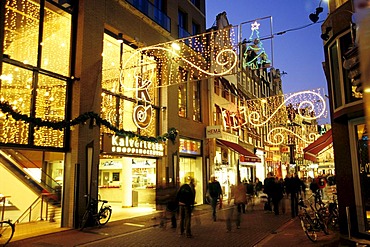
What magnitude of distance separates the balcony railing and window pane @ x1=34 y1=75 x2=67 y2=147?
573 centimetres

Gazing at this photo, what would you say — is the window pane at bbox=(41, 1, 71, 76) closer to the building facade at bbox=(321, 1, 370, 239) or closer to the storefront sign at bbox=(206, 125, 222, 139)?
the building facade at bbox=(321, 1, 370, 239)

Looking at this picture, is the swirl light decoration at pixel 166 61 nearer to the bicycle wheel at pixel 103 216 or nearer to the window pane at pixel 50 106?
the window pane at pixel 50 106

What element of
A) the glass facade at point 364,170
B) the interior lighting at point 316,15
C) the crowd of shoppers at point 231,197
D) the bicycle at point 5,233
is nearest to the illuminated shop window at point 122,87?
the crowd of shoppers at point 231,197

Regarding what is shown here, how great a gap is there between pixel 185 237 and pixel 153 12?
1164 cm

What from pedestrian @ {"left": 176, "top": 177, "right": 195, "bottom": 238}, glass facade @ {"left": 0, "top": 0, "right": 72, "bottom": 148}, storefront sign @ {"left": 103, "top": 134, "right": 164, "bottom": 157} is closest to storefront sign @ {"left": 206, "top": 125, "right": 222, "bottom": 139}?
storefront sign @ {"left": 103, "top": 134, "right": 164, "bottom": 157}

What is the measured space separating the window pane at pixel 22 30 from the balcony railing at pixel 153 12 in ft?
16.0

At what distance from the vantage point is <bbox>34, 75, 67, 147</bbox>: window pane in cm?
1130

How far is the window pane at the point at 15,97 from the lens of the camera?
33.7ft

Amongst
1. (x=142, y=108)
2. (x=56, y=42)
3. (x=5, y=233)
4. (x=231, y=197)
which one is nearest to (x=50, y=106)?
(x=56, y=42)

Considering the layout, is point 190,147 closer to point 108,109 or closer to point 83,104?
point 108,109

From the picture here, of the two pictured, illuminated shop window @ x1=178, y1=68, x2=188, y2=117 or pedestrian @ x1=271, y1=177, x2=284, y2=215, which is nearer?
pedestrian @ x1=271, y1=177, x2=284, y2=215

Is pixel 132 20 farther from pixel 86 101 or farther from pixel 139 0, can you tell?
pixel 86 101

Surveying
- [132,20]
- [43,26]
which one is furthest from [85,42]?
[132,20]

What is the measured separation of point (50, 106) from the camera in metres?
11.7
